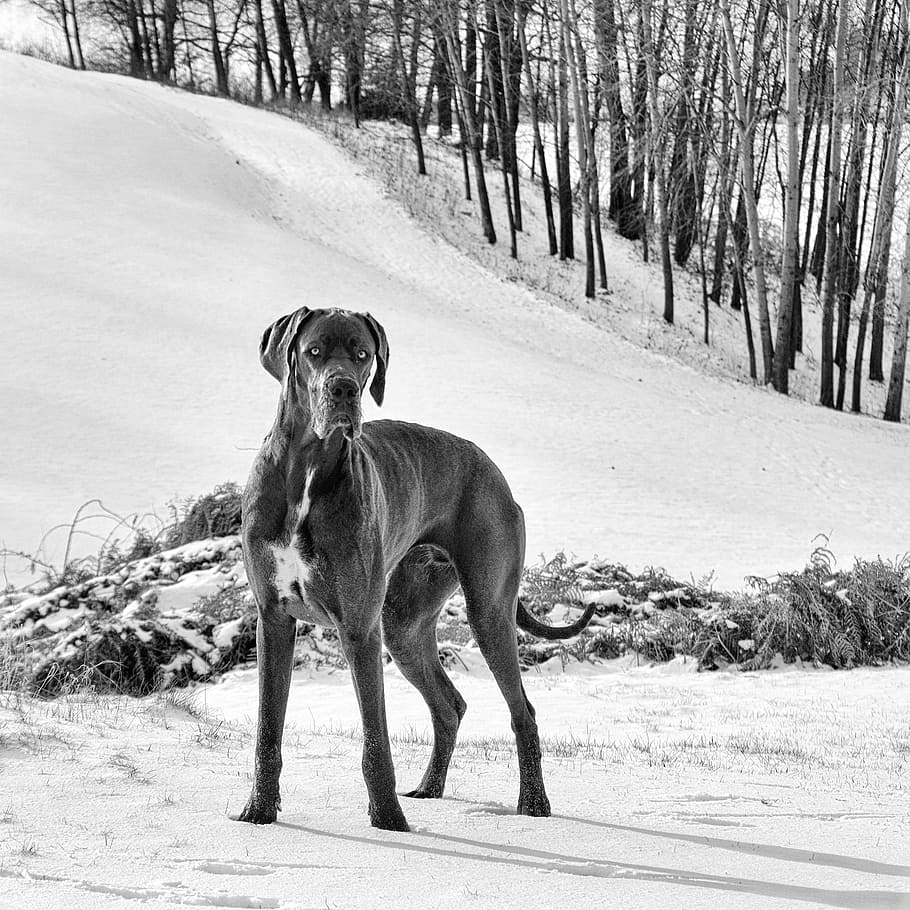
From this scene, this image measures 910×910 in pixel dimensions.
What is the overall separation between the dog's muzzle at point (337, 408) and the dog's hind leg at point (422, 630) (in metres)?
1.06

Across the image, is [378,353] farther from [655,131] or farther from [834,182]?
[834,182]

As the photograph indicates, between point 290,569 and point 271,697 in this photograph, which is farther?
point 271,697

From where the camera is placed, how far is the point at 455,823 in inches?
148

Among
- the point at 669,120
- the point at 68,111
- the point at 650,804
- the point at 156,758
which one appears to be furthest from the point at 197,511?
the point at 68,111

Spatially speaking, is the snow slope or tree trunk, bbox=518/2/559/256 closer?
the snow slope

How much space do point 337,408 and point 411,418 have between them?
12.1 meters

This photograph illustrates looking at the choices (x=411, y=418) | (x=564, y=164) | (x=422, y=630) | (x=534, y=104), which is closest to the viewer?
(x=422, y=630)

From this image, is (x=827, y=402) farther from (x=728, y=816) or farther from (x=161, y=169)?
(x=728, y=816)

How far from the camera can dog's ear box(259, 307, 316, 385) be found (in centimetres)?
353

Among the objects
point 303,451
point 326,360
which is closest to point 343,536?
point 303,451

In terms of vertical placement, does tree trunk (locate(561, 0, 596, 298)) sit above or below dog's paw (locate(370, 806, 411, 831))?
above

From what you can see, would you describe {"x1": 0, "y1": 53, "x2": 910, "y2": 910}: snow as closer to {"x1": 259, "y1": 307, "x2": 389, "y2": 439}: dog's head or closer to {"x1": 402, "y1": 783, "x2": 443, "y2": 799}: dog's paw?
{"x1": 402, "y1": 783, "x2": 443, "y2": 799}: dog's paw

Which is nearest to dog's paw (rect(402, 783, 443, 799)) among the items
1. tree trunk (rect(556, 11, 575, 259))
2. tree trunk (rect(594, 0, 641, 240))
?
tree trunk (rect(594, 0, 641, 240))

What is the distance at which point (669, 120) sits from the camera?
23.1 metres
